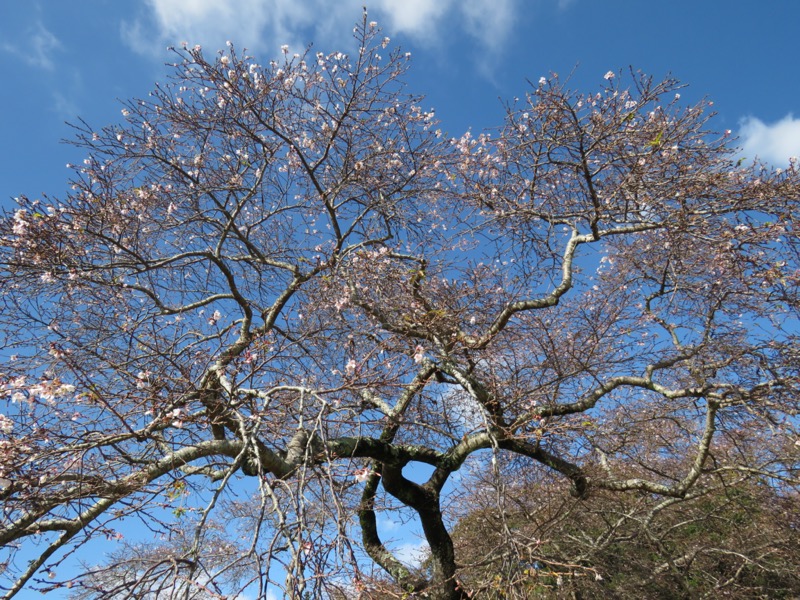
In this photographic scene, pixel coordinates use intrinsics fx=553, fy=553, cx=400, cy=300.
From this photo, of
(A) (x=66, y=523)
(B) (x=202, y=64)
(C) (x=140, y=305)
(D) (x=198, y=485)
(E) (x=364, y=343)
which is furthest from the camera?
(E) (x=364, y=343)

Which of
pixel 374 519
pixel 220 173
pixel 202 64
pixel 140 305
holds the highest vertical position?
pixel 202 64

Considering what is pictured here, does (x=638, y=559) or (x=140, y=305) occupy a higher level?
(x=140, y=305)

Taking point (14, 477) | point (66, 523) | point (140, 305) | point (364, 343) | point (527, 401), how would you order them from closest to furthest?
point (14, 477) → point (66, 523) → point (527, 401) → point (140, 305) → point (364, 343)

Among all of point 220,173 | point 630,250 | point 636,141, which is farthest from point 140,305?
point 630,250

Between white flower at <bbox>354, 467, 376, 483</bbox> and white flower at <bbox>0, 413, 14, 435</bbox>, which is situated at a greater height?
white flower at <bbox>0, 413, 14, 435</bbox>

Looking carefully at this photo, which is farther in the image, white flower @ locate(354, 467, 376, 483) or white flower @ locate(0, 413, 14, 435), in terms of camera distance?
white flower @ locate(0, 413, 14, 435)

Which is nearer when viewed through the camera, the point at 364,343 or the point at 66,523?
the point at 66,523

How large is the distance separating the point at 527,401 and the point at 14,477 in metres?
4.26

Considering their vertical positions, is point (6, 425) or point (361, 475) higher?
point (6, 425)

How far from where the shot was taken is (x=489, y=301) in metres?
6.39

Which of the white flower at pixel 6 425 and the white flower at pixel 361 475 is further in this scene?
the white flower at pixel 6 425

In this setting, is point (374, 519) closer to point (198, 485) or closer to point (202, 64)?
point (198, 485)

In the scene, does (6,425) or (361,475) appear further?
(6,425)

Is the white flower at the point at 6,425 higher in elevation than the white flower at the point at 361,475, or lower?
higher
